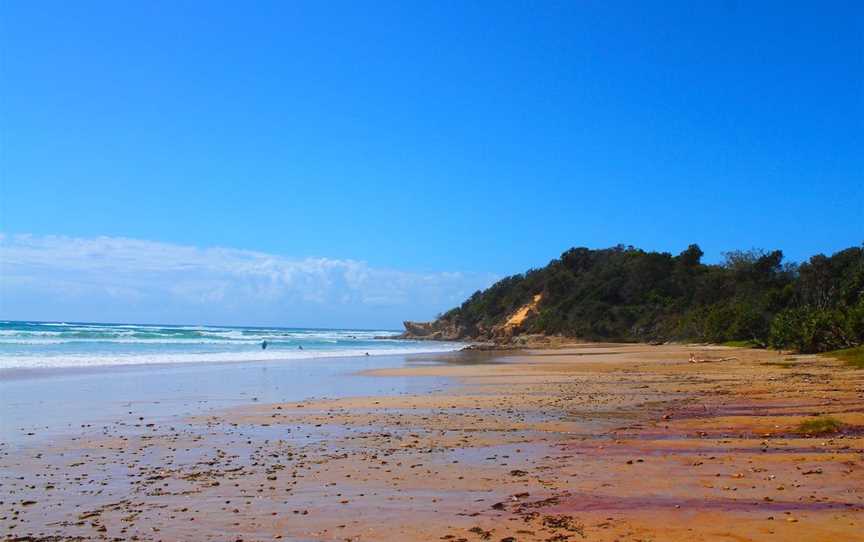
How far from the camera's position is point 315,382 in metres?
26.8

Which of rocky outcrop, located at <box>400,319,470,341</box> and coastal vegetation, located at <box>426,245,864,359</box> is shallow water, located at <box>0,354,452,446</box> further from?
rocky outcrop, located at <box>400,319,470,341</box>

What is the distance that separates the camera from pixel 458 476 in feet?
30.0

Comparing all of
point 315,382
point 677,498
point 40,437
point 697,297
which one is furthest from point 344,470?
point 697,297

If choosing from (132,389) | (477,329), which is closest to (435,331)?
(477,329)

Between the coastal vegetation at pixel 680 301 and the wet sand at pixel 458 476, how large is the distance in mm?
25713

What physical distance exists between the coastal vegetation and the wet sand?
2571 centimetres

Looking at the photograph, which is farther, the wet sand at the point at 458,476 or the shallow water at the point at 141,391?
the shallow water at the point at 141,391

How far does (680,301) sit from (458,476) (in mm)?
80123

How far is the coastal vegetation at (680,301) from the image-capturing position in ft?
139

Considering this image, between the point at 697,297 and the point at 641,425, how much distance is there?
74512 millimetres

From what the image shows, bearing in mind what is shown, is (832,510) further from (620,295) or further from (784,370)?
(620,295)

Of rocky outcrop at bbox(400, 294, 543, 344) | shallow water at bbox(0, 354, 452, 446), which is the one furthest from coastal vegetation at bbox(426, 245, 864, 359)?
shallow water at bbox(0, 354, 452, 446)

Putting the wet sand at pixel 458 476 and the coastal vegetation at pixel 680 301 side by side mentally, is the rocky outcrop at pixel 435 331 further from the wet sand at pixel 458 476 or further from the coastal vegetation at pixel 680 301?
the wet sand at pixel 458 476

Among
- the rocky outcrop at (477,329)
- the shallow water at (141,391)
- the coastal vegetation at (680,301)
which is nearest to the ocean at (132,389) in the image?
the shallow water at (141,391)
